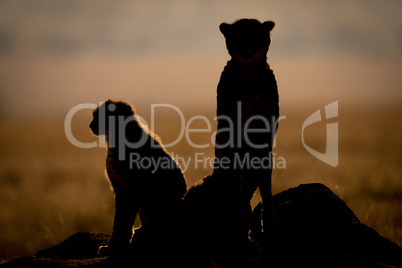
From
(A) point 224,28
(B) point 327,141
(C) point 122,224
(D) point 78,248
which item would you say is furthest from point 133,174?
(B) point 327,141

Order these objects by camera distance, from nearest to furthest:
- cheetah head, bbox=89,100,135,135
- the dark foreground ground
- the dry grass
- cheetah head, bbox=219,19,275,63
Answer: the dark foreground ground
cheetah head, bbox=219,19,275,63
cheetah head, bbox=89,100,135,135
the dry grass

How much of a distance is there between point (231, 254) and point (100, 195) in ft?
24.9

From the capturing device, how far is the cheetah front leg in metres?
4.43

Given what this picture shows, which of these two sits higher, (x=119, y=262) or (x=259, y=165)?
(x=259, y=165)

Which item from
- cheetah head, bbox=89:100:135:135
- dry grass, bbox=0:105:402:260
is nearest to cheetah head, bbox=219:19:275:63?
cheetah head, bbox=89:100:135:135

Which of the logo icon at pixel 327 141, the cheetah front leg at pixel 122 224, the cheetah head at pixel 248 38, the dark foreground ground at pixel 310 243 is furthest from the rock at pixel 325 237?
the logo icon at pixel 327 141

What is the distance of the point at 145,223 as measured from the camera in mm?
4738

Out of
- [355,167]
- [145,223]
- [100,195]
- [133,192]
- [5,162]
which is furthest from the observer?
[5,162]

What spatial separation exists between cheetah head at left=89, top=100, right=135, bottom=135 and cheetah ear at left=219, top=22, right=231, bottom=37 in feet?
4.34

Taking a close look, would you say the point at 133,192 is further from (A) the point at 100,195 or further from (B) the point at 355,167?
(B) the point at 355,167

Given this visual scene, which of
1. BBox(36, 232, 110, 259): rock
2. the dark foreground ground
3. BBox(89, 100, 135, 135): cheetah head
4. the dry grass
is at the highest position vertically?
BBox(89, 100, 135, 135): cheetah head

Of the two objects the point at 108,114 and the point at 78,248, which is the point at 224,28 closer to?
the point at 108,114

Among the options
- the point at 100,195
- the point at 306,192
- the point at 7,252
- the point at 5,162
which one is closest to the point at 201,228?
the point at 306,192

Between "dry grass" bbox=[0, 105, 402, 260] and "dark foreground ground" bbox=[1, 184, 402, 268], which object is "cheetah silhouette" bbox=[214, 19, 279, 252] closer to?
"dark foreground ground" bbox=[1, 184, 402, 268]
